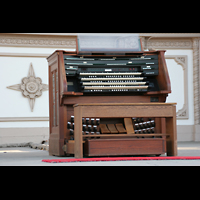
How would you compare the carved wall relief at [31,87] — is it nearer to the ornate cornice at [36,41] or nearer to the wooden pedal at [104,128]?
the ornate cornice at [36,41]

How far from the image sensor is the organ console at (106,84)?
5.26 metres

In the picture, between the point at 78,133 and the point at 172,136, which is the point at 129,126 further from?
the point at 78,133

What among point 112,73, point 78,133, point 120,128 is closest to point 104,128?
point 120,128

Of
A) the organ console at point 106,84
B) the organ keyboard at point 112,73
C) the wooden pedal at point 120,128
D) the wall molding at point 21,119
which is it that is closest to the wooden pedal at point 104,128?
the organ console at point 106,84

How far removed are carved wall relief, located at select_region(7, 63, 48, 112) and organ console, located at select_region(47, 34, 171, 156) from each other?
5.27 meters

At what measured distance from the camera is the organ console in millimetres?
5262

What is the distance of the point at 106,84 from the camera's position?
524 cm

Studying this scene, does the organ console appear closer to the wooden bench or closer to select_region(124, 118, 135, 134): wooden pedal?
select_region(124, 118, 135, 134): wooden pedal

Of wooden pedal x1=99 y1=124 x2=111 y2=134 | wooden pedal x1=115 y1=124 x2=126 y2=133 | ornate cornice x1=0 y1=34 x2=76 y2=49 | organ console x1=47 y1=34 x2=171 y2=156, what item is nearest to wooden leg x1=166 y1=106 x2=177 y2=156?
organ console x1=47 y1=34 x2=171 y2=156

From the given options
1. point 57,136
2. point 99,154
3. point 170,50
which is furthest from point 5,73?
point 99,154

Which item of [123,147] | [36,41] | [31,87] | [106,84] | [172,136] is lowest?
[123,147]

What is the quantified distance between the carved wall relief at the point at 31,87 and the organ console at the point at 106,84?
5273 millimetres

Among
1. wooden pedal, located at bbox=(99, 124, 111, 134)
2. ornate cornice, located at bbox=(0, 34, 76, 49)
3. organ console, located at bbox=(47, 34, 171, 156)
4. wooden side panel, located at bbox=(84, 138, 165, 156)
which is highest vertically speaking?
ornate cornice, located at bbox=(0, 34, 76, 49)

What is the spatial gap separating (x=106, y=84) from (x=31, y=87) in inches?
233
